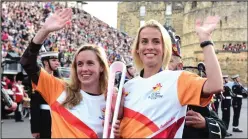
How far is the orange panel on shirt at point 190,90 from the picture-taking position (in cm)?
247

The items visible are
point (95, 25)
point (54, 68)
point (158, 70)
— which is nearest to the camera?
point (158, 70)

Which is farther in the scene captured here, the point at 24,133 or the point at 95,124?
the point at 24,133

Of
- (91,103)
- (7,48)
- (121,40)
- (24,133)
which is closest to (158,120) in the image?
(91,103)

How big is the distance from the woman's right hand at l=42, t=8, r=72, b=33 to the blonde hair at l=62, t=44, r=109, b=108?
30cm

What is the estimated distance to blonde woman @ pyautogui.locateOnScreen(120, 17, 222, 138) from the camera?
7.99ft

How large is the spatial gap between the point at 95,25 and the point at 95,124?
39.2m

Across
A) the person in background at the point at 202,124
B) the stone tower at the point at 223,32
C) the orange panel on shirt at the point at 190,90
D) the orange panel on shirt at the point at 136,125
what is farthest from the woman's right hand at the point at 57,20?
the stone tower at the point at 223,32

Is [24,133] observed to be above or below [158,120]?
below

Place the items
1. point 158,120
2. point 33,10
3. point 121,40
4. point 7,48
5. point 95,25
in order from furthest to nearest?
point 121,40
point 95,25
point 33,10
point 7,48
point 158,120

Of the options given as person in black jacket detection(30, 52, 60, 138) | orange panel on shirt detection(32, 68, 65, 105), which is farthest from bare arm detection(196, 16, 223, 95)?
person in black jacket detection(30, 52, 60, 138)

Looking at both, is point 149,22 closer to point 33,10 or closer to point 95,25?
point 33,10

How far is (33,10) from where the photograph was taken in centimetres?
3047

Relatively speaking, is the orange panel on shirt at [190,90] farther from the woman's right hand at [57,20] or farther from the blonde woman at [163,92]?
the woman's right hand at [57,20]

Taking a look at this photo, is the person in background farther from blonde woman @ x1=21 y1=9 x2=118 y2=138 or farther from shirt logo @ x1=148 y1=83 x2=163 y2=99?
blonde woman @ x1=21 y1=9 x2=118 y2=138
